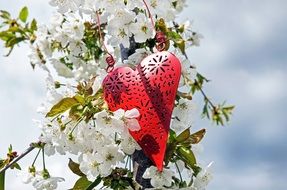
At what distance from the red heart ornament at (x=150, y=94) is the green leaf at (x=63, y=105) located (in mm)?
87

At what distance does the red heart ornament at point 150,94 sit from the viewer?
136 centimetres

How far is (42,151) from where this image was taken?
1650mm

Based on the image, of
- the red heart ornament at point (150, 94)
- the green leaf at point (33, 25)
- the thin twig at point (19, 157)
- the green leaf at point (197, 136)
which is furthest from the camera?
the green leaf at point (33, 25)

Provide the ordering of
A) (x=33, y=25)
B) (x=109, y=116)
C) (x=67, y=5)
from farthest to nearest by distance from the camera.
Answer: (x=33, y=25) < (x=67, y=5) < (x=109, y=116)

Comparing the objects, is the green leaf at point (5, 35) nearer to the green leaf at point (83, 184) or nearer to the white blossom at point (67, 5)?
the white blossom at point (67, 5)

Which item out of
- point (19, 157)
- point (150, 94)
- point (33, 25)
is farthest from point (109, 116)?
point (33, 25)

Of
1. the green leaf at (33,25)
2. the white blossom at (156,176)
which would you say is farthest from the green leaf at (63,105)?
the green leaf at (33,25)

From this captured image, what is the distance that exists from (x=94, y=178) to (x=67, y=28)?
0.67 metres

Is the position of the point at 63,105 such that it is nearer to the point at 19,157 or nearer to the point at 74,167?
the point at 74,167

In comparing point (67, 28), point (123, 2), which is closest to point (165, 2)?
point (123, 2)

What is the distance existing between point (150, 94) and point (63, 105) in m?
0.22

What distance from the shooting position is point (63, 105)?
146 centimetres

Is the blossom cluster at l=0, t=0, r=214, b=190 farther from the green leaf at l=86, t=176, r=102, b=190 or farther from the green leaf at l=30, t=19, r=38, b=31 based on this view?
the green leaf at l=30, t=19, r=38, b=31

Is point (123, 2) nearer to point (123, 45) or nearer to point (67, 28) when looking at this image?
point (123, 45)
